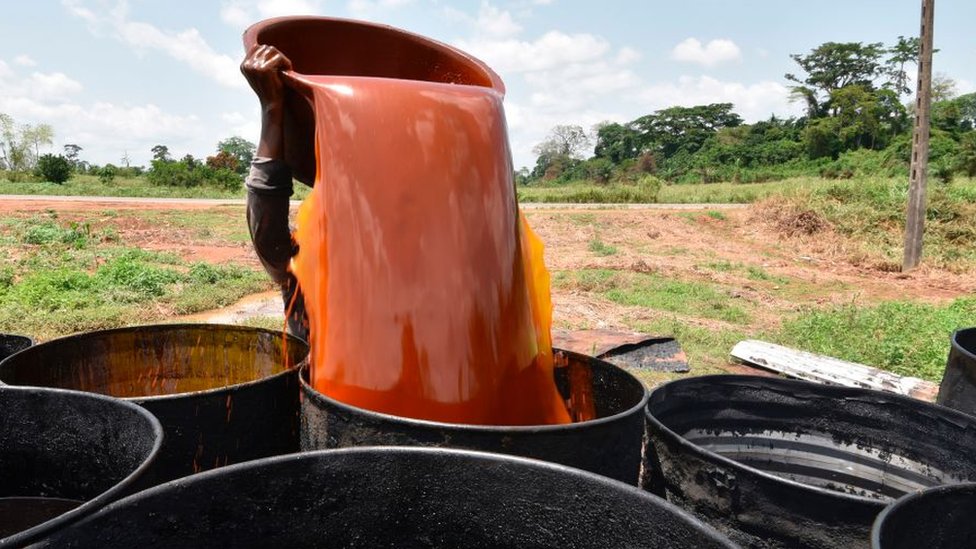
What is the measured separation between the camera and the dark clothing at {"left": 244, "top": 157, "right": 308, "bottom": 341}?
1.81 m

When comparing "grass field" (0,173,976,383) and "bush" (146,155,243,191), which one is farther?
"bush" (146,155,243,191)

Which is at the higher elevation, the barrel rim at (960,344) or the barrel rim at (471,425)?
the barrel rim at (471,425)

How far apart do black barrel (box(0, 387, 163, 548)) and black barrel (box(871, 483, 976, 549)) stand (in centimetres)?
108

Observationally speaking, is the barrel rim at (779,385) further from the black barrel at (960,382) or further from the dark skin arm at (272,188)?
the dark skin arm at (272,188)

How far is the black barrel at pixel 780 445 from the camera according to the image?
140 centimetres

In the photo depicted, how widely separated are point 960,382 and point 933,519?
129 centimetres

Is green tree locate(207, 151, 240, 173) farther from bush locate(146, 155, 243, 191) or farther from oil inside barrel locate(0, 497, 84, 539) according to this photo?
oil inside barrel locate(0, 497, 84, 539)

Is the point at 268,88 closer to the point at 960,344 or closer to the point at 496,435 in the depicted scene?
the point at 496,435

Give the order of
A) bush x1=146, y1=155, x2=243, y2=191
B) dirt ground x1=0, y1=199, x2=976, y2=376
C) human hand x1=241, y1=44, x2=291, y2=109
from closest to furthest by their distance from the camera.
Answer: human hand x1=241, y1=44, x2=291, y2=109 < dirt ground x1=0, y1=199, x2=976, y2=376 < bush x1=146, y1=155, x2=243, y2=191

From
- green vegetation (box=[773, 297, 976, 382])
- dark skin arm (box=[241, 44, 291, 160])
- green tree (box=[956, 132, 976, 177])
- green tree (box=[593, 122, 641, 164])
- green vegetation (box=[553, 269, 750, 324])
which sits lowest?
green vegetation (box=[773, 297, 976, 382])

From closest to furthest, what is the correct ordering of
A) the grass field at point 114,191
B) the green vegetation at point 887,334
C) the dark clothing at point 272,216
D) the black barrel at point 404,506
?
the black barrel at point 404,506
the dark clothing at point 272,216
the green vegetation at point 887,334
the grass field at point 114,191

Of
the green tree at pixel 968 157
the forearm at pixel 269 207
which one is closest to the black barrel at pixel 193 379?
the forearm at pixel 269 207

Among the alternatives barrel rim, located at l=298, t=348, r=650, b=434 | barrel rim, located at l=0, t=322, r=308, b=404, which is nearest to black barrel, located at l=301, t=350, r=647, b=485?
barrel rim, located at l=298, t=348, r=650, b=434

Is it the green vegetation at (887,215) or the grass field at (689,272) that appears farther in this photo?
the green vegetation at (887,215)
